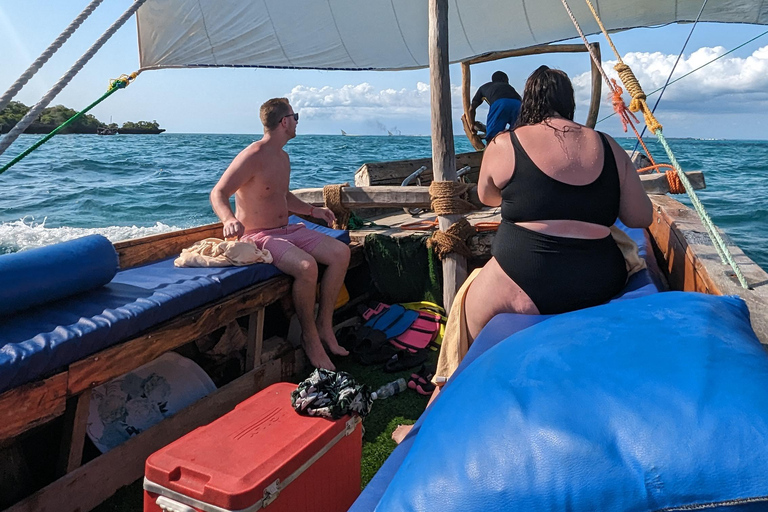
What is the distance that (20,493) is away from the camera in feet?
7.88

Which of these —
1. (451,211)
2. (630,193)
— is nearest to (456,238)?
(451,211)

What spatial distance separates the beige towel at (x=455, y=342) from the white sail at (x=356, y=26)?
503 centimetres

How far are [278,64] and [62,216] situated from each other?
31.0 ft

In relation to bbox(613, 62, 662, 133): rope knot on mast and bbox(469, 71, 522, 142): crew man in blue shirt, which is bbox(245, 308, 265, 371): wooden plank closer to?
bbox(613, 62, 662, 133): rope knot on mast

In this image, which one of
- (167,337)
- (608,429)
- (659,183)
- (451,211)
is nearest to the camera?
(608,429)

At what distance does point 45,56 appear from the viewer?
2514 millimetres

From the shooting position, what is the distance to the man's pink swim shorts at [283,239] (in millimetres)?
3646

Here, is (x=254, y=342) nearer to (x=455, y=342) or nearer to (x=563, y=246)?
(x=455, y=342)

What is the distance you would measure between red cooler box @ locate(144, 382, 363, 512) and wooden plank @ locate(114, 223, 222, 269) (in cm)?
193

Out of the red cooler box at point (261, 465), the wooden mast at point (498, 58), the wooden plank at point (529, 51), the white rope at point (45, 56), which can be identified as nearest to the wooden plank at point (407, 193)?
the white rope at point (45, 56)

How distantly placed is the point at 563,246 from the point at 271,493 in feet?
4.57

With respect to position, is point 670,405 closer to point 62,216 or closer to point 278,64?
point 278,64

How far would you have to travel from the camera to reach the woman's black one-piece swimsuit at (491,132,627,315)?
2.22 m

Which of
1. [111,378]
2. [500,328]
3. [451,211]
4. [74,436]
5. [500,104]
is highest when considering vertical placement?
[500,104]
